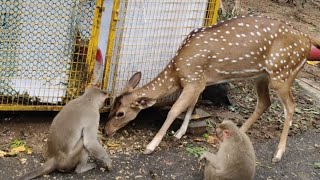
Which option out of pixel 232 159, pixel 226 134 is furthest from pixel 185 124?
pixel 232 159

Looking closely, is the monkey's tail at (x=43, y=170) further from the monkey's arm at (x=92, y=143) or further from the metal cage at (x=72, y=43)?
the metal cage at (x=72, y=43)

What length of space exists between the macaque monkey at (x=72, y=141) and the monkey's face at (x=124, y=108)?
937mm

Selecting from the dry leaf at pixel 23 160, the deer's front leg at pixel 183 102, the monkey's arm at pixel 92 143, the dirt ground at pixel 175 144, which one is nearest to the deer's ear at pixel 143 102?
the deer's front leg at pixel 183 102

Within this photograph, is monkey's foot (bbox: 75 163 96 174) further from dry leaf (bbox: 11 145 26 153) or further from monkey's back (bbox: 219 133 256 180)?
monkey's back (bbox: 219 133 256 180)

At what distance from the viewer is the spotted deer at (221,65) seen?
664 cm

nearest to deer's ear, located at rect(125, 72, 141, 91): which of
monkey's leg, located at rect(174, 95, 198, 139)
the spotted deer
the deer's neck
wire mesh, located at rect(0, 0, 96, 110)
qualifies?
the spotted deer

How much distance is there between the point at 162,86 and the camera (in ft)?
22.2

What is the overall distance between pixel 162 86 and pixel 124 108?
0.50m

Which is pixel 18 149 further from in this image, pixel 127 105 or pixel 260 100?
pixel 260 100

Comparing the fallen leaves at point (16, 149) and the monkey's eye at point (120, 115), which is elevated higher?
the monkey's eye at point (120, 115)

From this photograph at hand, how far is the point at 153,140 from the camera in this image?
644cm

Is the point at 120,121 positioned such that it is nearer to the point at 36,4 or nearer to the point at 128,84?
the point at 128,84

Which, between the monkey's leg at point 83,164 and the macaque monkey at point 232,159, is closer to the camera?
the macaque monkey at point 232,159

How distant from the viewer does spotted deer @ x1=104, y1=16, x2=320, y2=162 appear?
664cm
